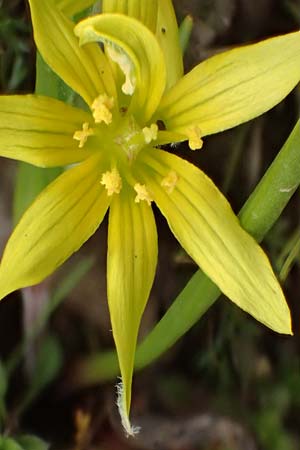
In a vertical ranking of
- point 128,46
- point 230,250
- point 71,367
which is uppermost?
point 128,46

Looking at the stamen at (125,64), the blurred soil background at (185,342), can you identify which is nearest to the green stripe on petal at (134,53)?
the stamen at (125,64)

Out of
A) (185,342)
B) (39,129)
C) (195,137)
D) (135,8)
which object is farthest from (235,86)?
(185,342)

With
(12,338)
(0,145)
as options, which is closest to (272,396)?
(12,338)

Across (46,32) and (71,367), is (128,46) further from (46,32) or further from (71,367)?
(71,367)

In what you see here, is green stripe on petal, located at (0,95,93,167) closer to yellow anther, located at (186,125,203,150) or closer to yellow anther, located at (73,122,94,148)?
yellow anther, located at (73,122,94,148)

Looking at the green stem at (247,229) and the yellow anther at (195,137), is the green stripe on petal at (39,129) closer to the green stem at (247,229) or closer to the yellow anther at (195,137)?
the yellow anther at (195,137)

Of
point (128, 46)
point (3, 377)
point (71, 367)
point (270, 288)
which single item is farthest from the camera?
point (71, 367)
